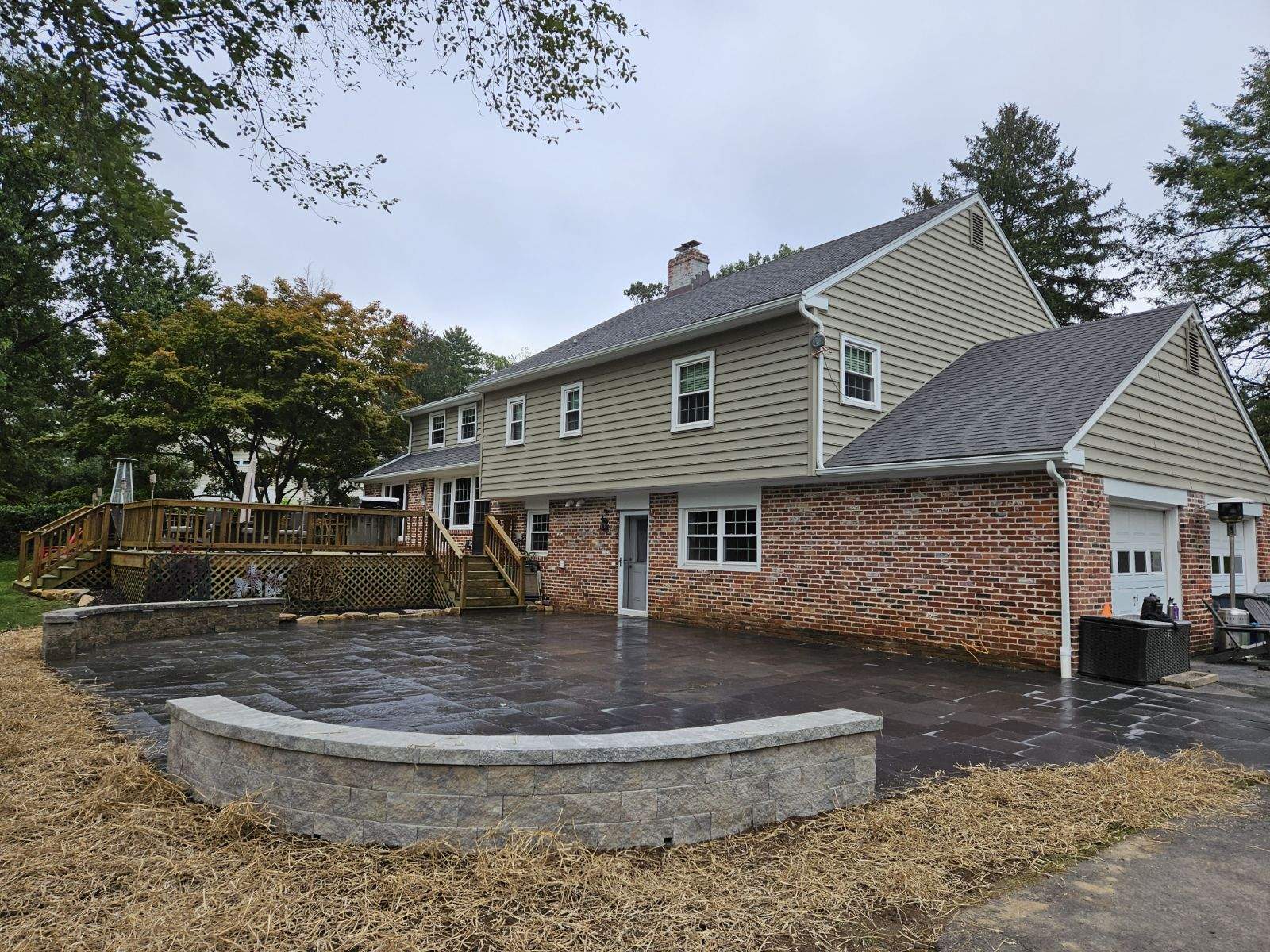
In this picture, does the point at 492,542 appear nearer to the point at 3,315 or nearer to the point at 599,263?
the point at 3,315

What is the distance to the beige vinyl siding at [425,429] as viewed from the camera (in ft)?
70.9

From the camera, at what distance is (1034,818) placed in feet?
11.6

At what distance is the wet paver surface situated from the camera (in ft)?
16.6

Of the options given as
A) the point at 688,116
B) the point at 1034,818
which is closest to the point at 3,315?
the point at 688,116

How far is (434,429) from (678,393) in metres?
12.6

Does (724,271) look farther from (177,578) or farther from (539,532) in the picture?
(177,578)

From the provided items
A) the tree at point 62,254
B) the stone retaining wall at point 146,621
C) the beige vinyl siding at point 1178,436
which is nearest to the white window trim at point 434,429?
the tree at point 62,254

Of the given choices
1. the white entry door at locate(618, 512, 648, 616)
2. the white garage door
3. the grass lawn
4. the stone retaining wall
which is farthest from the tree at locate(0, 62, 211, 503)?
the white garage door

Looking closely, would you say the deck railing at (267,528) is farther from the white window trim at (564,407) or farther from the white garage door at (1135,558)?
the white garage door at (1135,558)

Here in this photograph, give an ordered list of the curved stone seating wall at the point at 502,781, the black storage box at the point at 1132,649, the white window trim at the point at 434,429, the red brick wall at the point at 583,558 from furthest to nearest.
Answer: the white window trim at the point at 434,429 < the red brick wall at the point at 583,558 < the black storage box at the point at 1132,649 < the curved stone seating wall at the point at 502,781

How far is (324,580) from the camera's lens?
13.3m

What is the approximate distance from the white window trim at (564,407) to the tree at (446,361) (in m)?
27.4

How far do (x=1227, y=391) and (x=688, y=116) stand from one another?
10050 mm

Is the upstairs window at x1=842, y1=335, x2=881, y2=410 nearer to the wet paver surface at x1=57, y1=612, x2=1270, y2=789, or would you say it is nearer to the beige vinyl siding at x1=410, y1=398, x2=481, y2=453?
the wet paver surface at x1=57, y1=612, x2=1270, y2=789
